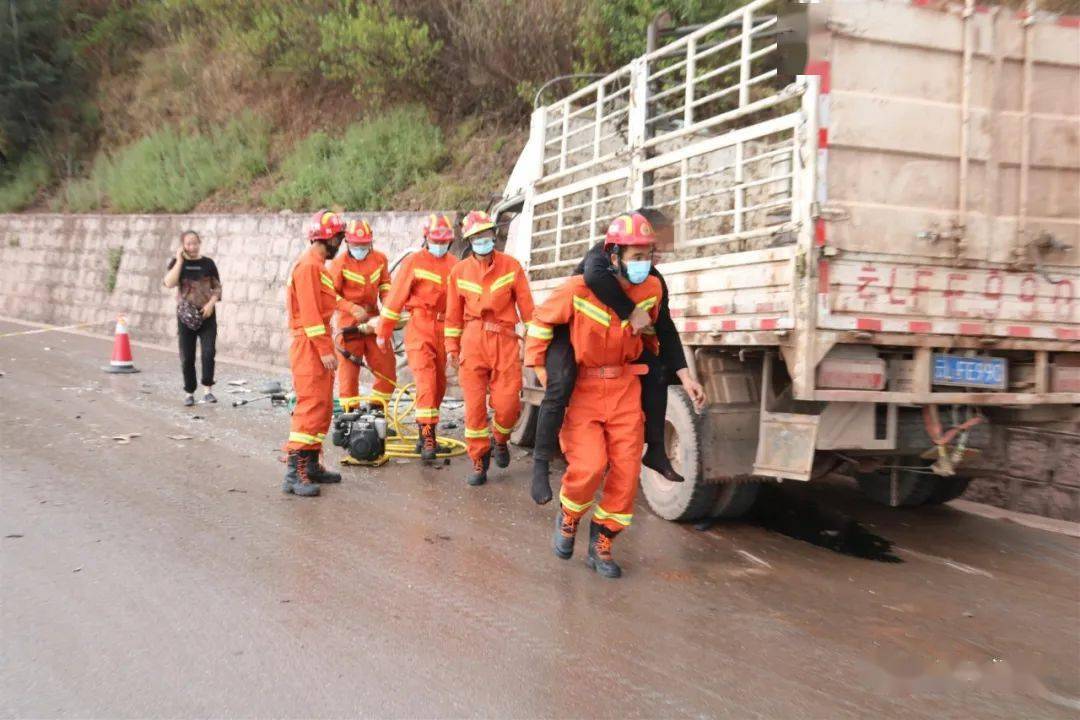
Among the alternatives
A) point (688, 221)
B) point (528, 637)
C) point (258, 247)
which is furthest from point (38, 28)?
point (528, 637)

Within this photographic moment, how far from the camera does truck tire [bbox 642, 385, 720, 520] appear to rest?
541 centimetres

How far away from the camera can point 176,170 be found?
1944cm

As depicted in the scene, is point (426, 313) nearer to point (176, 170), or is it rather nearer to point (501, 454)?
point (501, 454)

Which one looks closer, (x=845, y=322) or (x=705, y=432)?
(x=845, y=322)

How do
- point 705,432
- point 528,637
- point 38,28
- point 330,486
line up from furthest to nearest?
1. point 38,28
2. point 330,486
3. point 705,432
4. point 528,637

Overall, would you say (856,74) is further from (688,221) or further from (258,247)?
(258,247)

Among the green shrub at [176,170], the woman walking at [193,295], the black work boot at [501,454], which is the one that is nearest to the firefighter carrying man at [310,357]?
the black work boot at [501,454]

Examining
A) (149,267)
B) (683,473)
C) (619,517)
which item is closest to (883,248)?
(683,473)

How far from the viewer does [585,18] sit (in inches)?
493

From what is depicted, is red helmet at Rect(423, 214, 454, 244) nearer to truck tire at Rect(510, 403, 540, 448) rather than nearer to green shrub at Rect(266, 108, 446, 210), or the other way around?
truck tire at Rect(510, 403, 540, 448)

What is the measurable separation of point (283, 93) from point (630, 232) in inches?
666

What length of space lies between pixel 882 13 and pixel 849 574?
291 centimetres

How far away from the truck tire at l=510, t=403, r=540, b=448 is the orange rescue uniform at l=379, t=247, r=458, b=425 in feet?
3.13

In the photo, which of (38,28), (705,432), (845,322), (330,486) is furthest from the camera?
(38,28)
